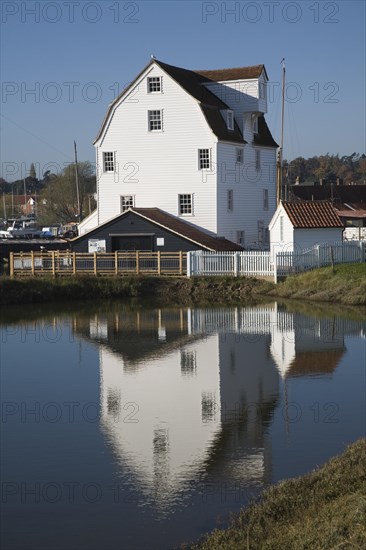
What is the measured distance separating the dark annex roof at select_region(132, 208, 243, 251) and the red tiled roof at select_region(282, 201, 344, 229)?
437 cm

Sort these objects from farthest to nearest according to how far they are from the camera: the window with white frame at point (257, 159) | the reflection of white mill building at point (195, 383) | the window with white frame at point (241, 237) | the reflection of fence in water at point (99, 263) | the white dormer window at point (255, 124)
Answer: the window with white frame at point (257, 159), the white dormer window at point (255, 124), the window with white frame at point (241, 237), the reflection of fence in water at point (99, 263), the reflection of white mill building at point (195, 383)

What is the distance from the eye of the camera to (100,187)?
179ft

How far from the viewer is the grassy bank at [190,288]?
42.3 meters

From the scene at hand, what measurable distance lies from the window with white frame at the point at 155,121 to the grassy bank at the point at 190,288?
397 inches

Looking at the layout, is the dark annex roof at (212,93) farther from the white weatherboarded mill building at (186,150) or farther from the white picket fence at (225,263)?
the white picket fence at (225,263)

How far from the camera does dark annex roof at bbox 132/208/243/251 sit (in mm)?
48781

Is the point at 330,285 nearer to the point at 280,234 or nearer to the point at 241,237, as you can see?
the point at 280,234

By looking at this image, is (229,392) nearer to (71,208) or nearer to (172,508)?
(172,508)

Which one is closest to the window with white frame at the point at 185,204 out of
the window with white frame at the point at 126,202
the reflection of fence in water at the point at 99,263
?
the window with white frame at the point at 126,202

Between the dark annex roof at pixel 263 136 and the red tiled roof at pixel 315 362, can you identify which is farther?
the dark annex roof at pixel 263 136

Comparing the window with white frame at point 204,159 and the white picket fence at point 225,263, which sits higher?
the window with white frame at point 204,159

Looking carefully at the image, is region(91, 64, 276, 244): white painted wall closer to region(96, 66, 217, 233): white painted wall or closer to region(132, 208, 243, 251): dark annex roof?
region(96, 66, 217, 233): white painted wall

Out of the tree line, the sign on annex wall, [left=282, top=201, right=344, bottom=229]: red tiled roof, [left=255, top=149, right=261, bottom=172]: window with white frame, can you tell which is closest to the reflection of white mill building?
[left=282, top=201, right=344, bottom=229]: red tiled roof

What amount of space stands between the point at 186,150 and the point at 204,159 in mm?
1150
